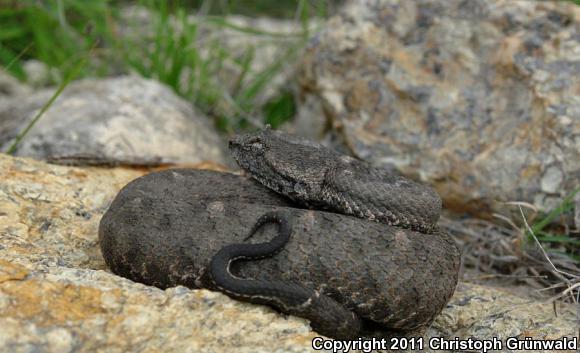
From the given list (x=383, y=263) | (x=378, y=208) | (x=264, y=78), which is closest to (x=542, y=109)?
(x=378, y=208)

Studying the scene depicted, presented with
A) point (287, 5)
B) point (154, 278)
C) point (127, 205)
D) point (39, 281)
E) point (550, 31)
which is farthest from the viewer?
point (287, 5)

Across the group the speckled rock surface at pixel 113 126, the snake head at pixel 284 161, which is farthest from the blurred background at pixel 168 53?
the snake head at pixel 284 161

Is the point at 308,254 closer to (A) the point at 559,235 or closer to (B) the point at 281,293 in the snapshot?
(B) the point at 281,293

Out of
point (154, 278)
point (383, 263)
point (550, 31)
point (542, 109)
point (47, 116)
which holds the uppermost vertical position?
point (550, 31)

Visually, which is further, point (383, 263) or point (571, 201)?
point (571, 201)

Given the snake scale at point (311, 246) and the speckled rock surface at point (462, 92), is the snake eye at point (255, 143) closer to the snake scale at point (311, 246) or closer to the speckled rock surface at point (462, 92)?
the snake scale at point (311, 246)

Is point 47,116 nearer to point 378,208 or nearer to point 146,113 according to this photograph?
point 146,113

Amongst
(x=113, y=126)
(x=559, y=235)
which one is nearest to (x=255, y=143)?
(x=113, y=126)

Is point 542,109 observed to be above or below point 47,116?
above
